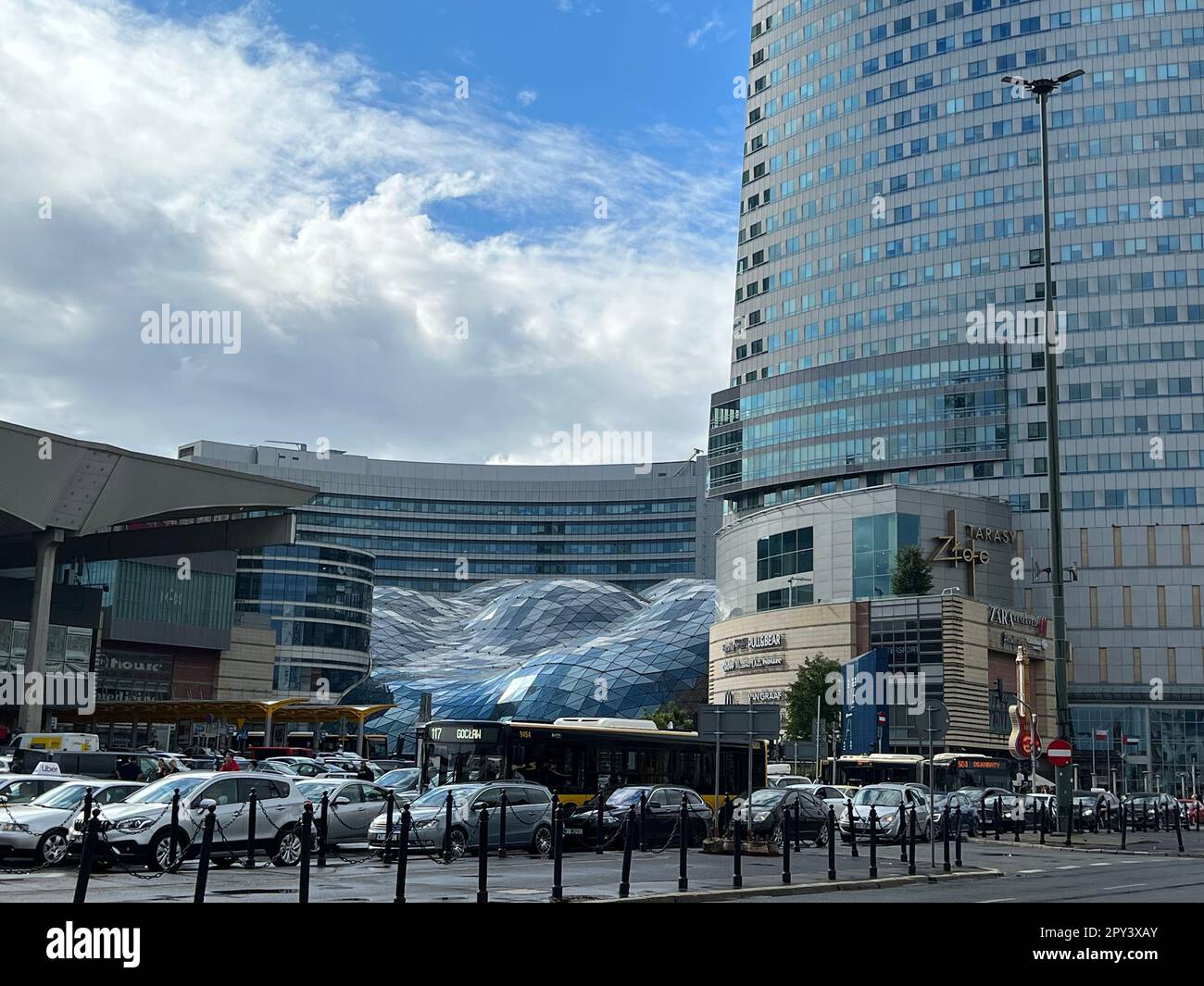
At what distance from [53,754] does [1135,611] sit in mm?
97096

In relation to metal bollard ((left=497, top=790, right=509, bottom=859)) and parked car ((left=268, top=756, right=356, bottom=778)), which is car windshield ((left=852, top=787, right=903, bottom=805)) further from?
parked car ((left=268, top=756, right=356, bottom=778))

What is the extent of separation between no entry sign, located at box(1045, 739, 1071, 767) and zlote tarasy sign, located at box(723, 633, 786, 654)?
63.7 meters

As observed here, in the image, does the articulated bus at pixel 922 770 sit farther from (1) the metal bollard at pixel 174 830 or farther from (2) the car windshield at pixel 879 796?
(1) the metal bollard at pixel 174 830

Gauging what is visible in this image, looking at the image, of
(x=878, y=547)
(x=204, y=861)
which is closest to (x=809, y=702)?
(x=878, y=547)

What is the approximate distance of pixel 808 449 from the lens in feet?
400

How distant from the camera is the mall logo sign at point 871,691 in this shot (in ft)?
279

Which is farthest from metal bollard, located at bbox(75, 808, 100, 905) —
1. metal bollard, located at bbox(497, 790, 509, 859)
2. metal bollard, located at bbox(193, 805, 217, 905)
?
metal bollard, located at bbox(497, 790, 509, 859)

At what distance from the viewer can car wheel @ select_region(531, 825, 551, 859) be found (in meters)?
28.8

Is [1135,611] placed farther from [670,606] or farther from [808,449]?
[670,606]

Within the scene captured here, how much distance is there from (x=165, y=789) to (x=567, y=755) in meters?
14.7

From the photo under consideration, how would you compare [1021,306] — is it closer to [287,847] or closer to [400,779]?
[400,779]

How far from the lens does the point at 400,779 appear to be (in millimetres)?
38500
